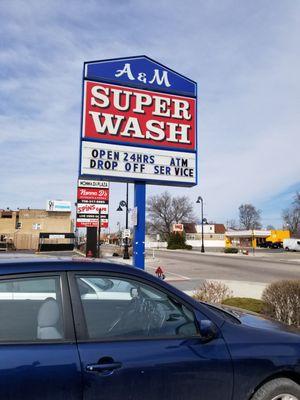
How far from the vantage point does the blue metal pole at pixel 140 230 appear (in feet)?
35.3

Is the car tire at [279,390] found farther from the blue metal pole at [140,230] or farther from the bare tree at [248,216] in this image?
the bare tree at [248,216]

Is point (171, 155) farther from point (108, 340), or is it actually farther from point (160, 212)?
point (160, 212)

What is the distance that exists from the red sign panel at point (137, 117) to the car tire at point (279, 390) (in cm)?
796

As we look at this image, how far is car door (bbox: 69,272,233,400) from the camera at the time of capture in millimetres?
2785

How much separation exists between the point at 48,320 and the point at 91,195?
91.2 ft

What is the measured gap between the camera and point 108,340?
2.91 metres

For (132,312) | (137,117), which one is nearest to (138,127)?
(137,117)

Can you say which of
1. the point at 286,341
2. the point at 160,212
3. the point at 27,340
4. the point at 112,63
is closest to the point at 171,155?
the point at 112,63

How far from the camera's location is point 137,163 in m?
10.8

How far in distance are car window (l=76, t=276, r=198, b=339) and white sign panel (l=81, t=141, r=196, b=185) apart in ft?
23.7

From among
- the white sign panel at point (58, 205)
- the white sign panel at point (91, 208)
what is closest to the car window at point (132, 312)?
the white sign panel at point (91, 208)

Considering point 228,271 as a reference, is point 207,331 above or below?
above

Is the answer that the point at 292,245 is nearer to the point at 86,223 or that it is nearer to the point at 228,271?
the point at 228,271

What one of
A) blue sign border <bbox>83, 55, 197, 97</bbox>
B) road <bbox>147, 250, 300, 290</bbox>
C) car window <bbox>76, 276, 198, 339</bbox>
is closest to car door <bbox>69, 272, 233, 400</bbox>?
car window <bbox>76, 276, 198, 339</bbox>
